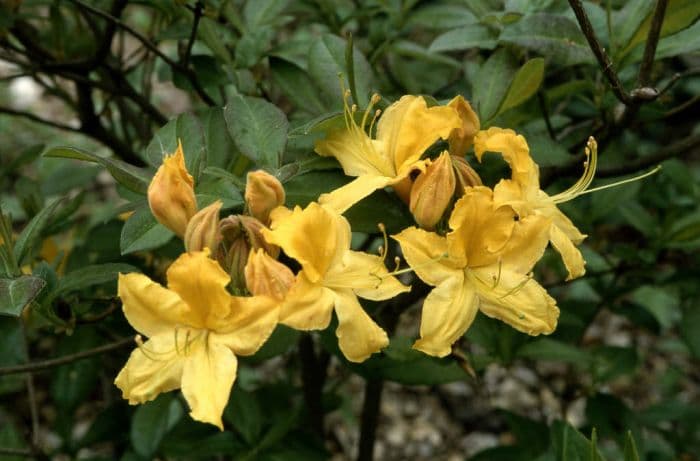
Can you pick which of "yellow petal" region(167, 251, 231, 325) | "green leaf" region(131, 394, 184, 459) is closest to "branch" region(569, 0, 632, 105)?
"yellow petal" region(167, 251, 231, 325)

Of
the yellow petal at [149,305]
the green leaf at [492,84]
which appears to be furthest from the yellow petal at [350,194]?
the green leaf at [492,84]

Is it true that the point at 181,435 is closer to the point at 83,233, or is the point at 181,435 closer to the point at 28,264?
the point at 28,264

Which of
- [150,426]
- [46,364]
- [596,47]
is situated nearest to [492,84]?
[596,47]

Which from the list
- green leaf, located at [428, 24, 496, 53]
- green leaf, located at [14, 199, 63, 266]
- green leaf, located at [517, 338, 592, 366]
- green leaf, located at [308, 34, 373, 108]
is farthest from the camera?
green leaf, located at [517, 338, 592, 366]

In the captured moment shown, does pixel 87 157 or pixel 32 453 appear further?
pixel 32 453

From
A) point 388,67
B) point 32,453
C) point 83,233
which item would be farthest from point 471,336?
point 83,233

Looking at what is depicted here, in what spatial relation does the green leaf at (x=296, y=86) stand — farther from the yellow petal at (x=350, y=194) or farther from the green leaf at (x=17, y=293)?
the green leaf at (x=17, y=293)

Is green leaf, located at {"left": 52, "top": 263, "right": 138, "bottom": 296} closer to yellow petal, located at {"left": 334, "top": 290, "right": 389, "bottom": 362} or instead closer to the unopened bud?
yellow petal, located at {"left": 334, "top": 290, "right": 389, "bottom": 362}
